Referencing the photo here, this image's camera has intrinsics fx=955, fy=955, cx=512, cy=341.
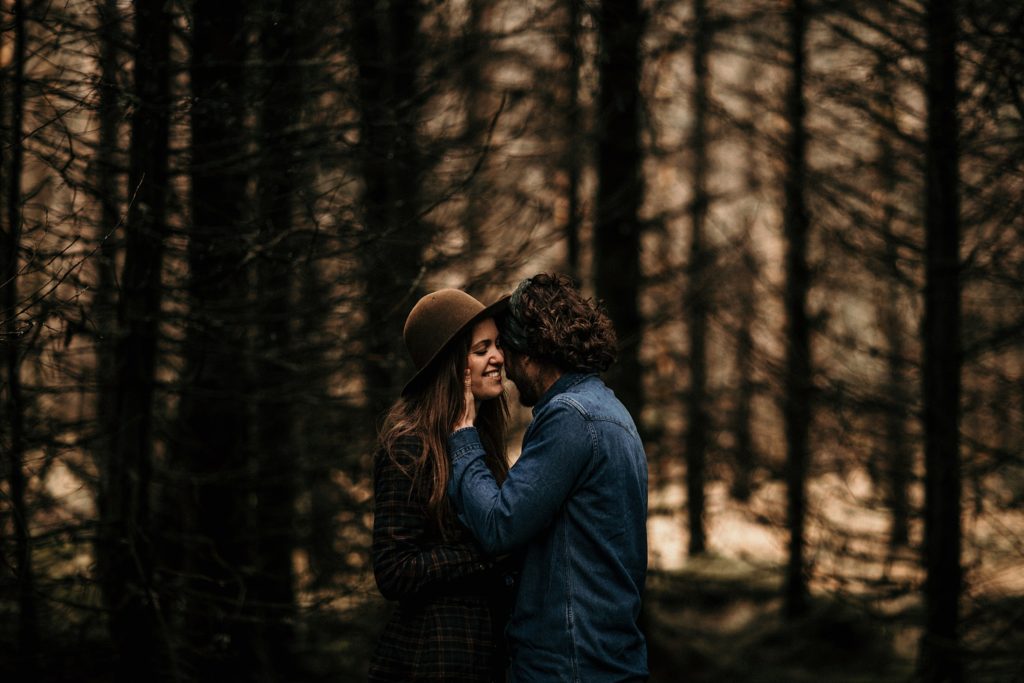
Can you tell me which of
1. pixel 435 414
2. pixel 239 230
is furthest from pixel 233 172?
pixel 435 414

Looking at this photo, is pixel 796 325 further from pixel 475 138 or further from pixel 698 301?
pixel 475 138

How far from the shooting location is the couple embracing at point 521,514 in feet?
9.90

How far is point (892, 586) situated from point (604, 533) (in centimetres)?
556

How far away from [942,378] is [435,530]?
227 inches

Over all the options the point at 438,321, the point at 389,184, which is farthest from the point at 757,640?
the point at 438,321

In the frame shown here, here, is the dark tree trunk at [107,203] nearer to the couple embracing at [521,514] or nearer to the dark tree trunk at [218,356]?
the dark tree trunk at [218,356]

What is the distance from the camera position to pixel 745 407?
14.4 meters

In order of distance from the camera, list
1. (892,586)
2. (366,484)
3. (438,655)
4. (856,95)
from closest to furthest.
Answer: (438,655)
(366,484)
(892,586)
(856,95)

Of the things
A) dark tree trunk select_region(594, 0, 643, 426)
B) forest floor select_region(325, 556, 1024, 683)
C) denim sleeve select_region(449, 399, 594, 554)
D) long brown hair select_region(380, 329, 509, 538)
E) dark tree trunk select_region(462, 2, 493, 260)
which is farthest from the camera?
forest floor select_region(325, 556, 1024, 683)

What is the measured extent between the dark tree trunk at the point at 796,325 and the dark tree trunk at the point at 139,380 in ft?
17.0

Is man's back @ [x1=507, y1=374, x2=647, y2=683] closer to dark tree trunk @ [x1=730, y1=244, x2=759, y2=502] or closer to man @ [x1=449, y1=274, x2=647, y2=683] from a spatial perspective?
man @ [x1=449, y1=274, x2=647, y2=683]

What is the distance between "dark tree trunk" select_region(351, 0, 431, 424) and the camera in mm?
5090

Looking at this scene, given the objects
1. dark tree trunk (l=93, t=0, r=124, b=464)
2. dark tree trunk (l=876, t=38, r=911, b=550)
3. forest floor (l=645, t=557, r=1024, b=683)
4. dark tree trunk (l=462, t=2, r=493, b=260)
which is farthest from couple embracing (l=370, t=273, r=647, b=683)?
forest floor (l=645, t=557, r=1024, b=683)

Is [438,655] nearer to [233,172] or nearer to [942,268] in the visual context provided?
[233,172]
